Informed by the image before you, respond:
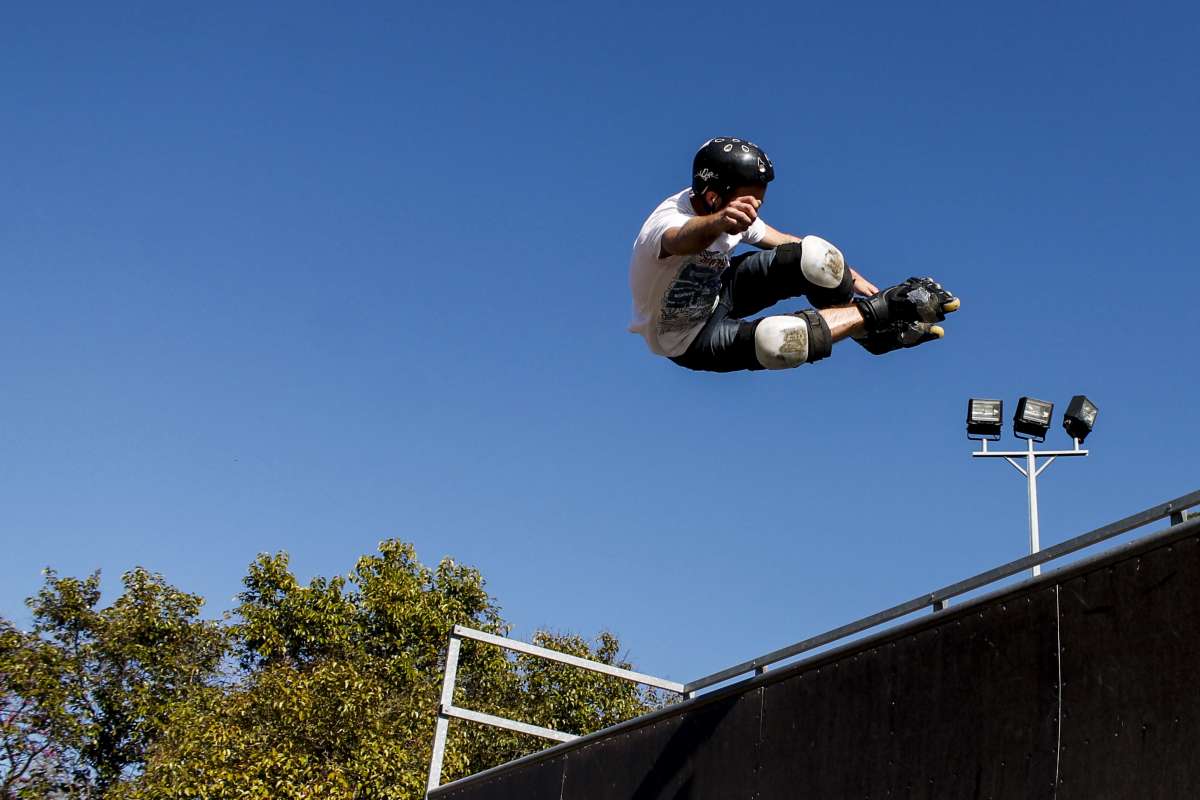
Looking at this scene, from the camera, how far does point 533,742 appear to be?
870 inches

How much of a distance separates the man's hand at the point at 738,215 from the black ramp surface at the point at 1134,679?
1.74 m

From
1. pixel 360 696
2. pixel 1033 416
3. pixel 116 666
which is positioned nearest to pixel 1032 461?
pixel 1033 416

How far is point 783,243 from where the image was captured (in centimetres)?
546

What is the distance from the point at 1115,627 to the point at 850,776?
1.53m

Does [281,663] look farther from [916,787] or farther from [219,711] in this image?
[916,787]

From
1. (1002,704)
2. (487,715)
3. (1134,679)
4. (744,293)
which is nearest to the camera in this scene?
(1134,679)

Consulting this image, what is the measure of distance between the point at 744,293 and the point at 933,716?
1.89 metres

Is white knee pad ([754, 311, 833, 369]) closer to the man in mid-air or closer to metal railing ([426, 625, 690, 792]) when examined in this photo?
the man in mid-air

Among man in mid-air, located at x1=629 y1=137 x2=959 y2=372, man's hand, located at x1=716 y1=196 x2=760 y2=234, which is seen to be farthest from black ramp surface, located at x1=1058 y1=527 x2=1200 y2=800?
man's hand, located at x1=716 y1=196 x2=760 y2=234

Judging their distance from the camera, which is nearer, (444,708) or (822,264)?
(822,264)

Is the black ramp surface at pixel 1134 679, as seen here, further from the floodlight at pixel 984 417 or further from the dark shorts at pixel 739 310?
the floodlight at pixel 984 417

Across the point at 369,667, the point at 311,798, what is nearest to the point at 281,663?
the point at 369,667

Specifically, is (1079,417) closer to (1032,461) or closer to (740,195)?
(1032,461)

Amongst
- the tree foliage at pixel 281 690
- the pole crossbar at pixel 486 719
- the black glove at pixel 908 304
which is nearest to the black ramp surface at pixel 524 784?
the pole crossbar at pixel 486 719
